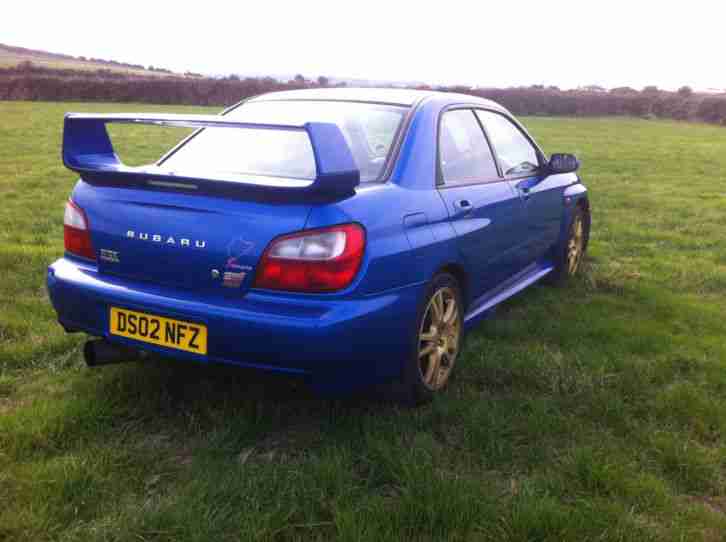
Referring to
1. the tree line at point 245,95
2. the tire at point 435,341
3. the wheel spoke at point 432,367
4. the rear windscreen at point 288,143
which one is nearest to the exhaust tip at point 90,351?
the rear windscreen at point 288,143

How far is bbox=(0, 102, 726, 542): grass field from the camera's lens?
2422 millimetres

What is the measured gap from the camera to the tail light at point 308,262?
268cm

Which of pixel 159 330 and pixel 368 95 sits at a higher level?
pixel 368 95

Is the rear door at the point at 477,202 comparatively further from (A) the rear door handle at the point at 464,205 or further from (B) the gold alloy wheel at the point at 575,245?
(B) the gold alloy wheel at the point at 575,245

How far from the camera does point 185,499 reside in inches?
98.4

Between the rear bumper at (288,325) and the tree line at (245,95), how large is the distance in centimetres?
3694

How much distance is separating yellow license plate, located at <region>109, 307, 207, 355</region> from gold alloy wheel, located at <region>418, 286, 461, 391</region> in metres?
0.98

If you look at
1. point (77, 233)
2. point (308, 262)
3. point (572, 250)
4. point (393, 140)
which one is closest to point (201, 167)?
point (77, 233)

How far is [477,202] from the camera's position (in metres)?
3.76

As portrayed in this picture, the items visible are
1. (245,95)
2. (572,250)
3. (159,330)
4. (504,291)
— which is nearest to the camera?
(159,330)

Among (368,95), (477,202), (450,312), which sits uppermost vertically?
(368,95)

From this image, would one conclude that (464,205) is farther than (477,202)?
No

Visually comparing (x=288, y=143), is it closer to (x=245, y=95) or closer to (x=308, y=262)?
(x=308, y=262)

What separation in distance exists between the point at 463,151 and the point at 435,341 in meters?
1.13
